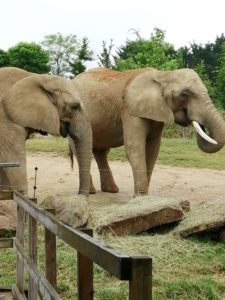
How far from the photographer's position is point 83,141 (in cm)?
884

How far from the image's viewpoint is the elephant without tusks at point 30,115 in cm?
829

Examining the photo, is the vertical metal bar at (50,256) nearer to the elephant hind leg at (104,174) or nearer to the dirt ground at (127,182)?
the dirt ground at (127,182)

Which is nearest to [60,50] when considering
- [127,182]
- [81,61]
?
[81,61]

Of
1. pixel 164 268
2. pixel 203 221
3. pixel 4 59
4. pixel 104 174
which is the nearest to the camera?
pixel 164 268

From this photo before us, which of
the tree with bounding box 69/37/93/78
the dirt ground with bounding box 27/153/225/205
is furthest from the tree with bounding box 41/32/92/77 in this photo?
the dirt ground with bounding box 27/153/225/205

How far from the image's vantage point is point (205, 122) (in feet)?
30.7

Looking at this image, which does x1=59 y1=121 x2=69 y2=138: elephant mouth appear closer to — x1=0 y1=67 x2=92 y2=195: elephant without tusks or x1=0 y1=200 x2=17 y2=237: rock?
x1=0 y1=67 x2=92 y2=195: elephant without tusks

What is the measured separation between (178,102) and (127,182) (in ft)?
12.2

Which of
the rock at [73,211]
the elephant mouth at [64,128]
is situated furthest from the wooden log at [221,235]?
the elephant mouth at [64,128]

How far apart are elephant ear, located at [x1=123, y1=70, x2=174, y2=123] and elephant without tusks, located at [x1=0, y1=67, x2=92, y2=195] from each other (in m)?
1.28

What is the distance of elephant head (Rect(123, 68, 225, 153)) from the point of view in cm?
927

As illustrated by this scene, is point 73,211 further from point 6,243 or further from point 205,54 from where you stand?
point 205,54

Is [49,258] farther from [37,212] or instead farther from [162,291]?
[162,291]

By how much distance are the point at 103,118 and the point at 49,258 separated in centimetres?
686
